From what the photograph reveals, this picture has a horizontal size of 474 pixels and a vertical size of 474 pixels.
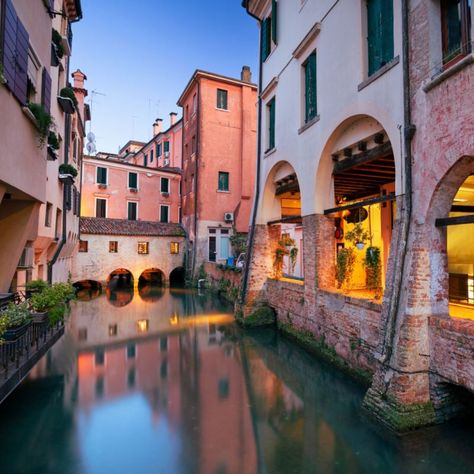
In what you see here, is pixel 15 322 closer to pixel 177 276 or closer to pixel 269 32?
pixel 269 32

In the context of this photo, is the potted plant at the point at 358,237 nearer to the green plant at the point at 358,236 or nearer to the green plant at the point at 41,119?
the green plant at the point at 358,236

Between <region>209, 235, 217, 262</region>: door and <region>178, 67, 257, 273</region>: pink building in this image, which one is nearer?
<region>178, 67, 257, 273</region>: pink building

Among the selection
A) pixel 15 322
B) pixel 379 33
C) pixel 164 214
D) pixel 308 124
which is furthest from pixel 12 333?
pixel 164 214

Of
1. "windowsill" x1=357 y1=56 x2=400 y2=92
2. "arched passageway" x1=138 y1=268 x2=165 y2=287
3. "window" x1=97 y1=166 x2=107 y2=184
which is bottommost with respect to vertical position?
"arched passageway" x1=138 y1=268 x2=165 y2=287

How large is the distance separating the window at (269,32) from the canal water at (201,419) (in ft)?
36.2

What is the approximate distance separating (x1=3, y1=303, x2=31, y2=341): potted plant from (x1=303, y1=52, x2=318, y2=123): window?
8.80 m

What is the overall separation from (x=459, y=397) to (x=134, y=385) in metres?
6.47

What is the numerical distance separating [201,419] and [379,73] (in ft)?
25.2

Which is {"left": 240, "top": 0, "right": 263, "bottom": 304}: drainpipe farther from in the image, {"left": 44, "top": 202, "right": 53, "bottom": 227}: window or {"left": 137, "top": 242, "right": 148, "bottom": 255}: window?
{"left": 137, "top": 242, "right": 148, "bottom": 255}: window

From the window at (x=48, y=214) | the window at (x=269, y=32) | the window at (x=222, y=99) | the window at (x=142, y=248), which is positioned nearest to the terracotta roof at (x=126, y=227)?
the window at (x=142, y=248)

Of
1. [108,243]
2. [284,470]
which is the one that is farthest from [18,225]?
[108,243]

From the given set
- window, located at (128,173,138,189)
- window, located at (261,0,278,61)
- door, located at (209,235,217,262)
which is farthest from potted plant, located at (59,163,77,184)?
window, located at (128,173,138,189)

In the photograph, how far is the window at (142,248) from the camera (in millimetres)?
23203

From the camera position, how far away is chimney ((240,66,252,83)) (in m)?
25.7
